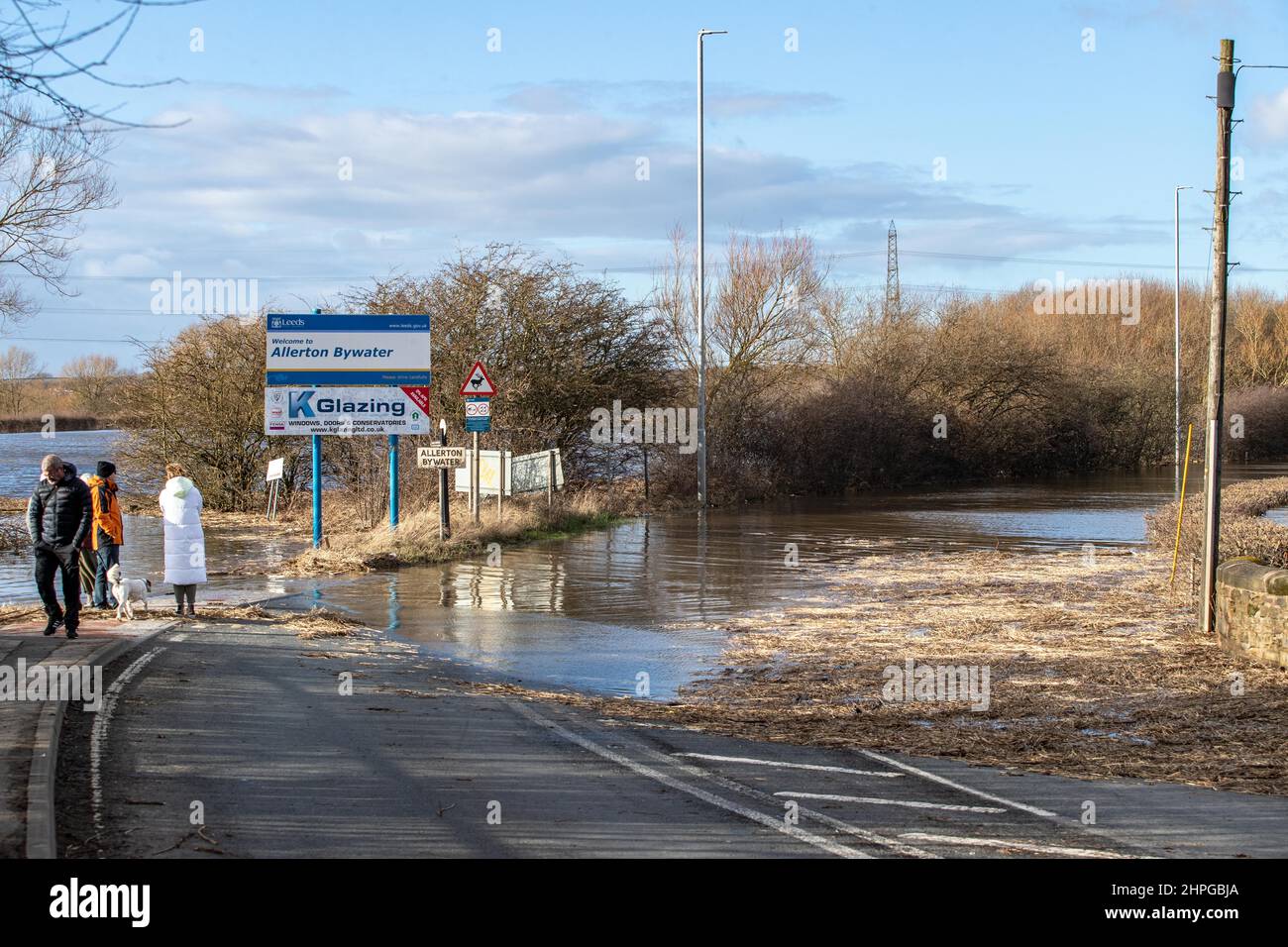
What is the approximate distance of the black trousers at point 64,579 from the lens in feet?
39.9

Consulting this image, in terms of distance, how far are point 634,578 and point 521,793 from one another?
1141 cm

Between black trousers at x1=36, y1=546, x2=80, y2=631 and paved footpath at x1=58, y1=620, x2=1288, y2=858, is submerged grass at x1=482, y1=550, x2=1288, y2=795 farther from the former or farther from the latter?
black trousers at x1=36, y1=546, x2=80, y2=631

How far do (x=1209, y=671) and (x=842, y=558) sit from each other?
10.1 metres

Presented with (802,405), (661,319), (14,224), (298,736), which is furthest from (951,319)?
(298,736)

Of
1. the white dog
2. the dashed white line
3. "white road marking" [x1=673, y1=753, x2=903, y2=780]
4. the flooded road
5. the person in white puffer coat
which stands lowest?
the flooded road

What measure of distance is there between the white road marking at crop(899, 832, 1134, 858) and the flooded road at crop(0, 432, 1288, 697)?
183 inches

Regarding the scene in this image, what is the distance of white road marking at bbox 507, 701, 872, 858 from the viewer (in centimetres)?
662

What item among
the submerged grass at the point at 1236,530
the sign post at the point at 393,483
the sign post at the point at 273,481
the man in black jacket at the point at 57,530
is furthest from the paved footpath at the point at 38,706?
the submerged grass at the point at 1236,530

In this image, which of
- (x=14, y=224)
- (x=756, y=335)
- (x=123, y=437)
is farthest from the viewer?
(x=756, y=335)

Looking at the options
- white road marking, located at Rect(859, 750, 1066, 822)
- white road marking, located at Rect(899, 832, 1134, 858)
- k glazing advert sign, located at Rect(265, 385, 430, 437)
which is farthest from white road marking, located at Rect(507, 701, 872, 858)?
k glazing advert sign, located at Rect(265, 385, 430, 437)

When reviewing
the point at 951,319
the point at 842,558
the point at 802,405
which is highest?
the point at 951,319
